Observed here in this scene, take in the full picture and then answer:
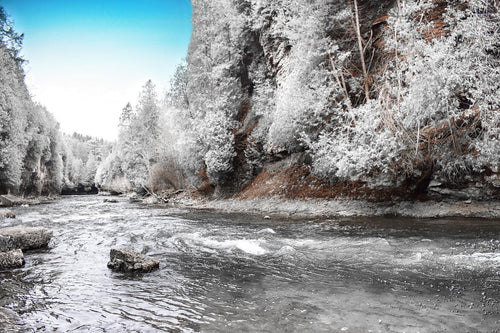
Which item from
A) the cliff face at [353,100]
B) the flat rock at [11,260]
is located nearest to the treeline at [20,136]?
the cliff face at [353,100]

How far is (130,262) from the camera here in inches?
311

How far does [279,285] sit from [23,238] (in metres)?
9.32

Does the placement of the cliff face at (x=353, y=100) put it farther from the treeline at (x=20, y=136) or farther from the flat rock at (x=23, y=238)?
the treeline at (x=20, y=136)

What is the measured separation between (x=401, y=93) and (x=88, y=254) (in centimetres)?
1432

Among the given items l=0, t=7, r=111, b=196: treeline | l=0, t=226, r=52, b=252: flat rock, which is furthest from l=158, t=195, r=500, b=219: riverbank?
l=0, t=7, r=111, b=196: treeline

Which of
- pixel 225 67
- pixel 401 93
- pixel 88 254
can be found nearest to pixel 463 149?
pixel 401 93

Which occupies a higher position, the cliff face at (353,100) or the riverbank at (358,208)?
the cliff face at (353,100)

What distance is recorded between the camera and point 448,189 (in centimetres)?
1378

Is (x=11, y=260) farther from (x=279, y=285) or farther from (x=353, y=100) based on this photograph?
(x=353, y=100)

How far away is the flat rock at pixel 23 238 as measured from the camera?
9.82 meters

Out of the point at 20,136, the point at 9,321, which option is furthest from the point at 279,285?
the point at 20,136

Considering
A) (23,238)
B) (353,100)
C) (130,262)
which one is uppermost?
(353,100)

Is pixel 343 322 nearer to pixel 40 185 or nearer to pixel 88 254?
pixel 88 254

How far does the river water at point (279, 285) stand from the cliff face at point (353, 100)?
12.3 ft
